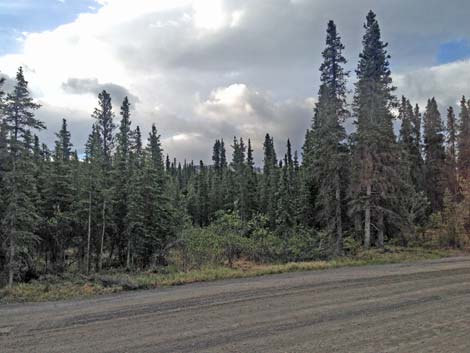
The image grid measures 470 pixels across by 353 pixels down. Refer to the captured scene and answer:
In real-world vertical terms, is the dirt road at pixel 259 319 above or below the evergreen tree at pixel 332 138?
below

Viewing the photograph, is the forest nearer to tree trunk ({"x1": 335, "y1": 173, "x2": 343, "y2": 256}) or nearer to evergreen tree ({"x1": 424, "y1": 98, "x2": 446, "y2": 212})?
tree trunk ({"x1": 335, "y1": 173, "x2": 343, "y2": 256})

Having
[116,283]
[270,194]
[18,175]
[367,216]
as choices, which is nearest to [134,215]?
[18,175]

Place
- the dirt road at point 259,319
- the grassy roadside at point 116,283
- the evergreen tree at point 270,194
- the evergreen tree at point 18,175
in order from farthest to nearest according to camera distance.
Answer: the evergreen tree at point 270,194
the evergreen tree at point 18,175
the grassy roadside at point 116,283
the dirt road at point 259,319

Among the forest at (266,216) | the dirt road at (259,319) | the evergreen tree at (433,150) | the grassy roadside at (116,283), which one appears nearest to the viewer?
the dirt road at (259,319)

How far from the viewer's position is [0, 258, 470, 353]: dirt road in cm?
655

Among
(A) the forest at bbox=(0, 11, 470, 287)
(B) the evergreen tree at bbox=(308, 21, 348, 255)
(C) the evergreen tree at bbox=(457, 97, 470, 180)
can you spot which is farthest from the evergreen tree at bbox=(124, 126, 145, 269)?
(C) the evergreen tree at bbox=(457, 97, 470, 180)

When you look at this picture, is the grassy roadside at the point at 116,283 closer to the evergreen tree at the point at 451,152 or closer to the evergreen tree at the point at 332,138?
the evergreen tree at the point at 332,138

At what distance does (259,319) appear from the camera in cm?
819

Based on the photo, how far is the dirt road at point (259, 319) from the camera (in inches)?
258

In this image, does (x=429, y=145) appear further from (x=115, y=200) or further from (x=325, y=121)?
(x=115, y=200)

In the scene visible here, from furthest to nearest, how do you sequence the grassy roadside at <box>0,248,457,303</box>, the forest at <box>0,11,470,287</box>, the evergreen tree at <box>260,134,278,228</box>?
1. the evergreen tree at <box>260,134,278,228</box>
2. the forest at <box>0,11,470,287</box>
3. the grassy roadside at <box>0,248,457,303</box>

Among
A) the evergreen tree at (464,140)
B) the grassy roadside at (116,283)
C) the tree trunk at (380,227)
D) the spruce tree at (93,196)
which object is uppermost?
the evergreen tree at (464,140)

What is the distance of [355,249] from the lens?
24328 millimetres

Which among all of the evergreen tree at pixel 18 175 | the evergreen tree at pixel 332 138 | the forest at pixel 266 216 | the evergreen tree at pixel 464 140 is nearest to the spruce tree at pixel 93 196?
the forest at pixel 266 216
